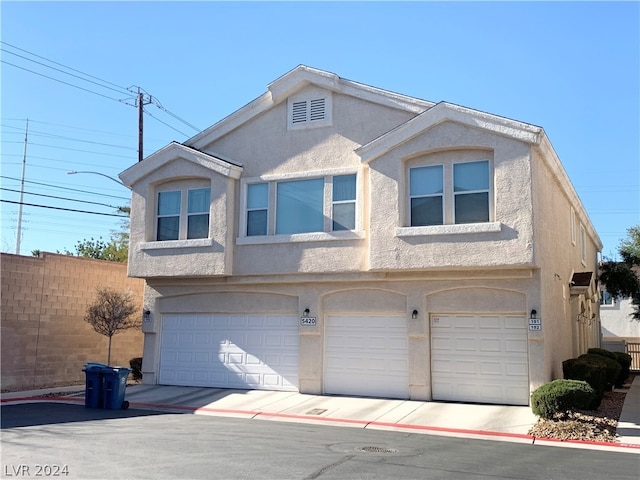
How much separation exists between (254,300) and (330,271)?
2.66 metres

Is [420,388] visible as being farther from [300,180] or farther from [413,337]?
[300,180]

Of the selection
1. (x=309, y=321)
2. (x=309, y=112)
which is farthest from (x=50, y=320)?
(x=309, y=112)

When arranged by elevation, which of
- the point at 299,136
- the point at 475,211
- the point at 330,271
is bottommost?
the point at 330,271

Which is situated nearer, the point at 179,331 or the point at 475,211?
the point at 475,211

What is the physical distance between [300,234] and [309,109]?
11.8 feet

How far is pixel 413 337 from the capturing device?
15.6m

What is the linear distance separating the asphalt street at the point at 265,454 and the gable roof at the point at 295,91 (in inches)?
338

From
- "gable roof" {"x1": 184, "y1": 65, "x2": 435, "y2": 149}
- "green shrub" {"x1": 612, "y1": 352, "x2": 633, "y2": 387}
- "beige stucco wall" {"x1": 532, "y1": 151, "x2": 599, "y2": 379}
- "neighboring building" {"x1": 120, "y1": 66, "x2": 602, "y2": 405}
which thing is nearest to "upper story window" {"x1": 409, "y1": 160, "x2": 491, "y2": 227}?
"neighboring building" {"x1": 120, "y1": 66, "x2": 602, "y2": 405}

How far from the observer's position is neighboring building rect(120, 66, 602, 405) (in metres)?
14.7

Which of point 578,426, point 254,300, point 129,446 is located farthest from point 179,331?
point 578,426

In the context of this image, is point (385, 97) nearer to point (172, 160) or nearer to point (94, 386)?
point (172, 160)

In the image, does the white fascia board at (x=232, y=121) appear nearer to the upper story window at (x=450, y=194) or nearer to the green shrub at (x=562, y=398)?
the upper story window at (x=450, y=194)

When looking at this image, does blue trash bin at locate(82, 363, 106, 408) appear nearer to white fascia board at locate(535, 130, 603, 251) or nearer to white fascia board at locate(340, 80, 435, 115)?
white fascia board at locate(340, 80, 435, 115)

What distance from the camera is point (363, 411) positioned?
1430 centimetres
